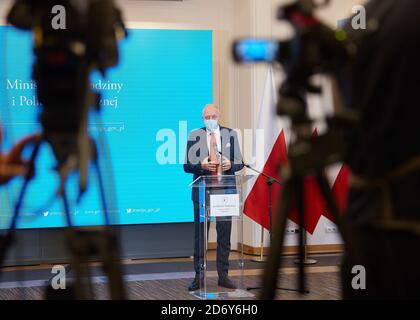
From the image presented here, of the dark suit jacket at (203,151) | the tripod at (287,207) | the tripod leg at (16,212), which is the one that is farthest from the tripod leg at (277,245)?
the dark suit jacket at (203,151)

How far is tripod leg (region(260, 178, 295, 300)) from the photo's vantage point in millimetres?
1620

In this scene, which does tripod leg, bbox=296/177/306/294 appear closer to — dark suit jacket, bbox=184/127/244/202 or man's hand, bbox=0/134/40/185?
man's hand, bbox=0/134/40/185

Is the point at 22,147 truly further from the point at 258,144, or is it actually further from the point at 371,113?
the point at 258,144

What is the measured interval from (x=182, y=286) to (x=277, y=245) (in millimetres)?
5352

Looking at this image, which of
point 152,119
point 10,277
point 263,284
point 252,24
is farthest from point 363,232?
point 252,24

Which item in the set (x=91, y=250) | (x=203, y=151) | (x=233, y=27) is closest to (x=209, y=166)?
(x=203, y=151)

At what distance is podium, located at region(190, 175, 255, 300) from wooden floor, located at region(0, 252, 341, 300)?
6 cm

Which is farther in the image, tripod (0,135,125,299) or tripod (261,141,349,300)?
tripod (0,135,125,299)

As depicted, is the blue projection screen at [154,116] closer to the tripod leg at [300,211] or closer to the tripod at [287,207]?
the tripod leg at [300,211]

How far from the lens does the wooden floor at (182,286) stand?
6078 millimetres

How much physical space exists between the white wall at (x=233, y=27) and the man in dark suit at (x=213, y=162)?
2391mm

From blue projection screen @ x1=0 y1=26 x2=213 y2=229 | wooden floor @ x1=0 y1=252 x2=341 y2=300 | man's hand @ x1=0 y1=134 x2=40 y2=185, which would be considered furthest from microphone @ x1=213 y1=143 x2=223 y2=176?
man's hand @ x1=0 y1=134 x2=40 y2=185

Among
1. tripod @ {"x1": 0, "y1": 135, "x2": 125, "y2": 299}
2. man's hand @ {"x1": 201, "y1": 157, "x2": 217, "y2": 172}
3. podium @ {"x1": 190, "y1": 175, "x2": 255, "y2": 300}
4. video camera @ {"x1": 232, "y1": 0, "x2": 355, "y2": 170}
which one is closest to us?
video camera @ {"x1": 232, "y1": 0, "x2": 355, "y2": 170}

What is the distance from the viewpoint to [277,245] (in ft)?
5.32
